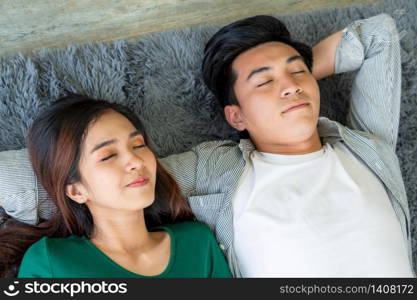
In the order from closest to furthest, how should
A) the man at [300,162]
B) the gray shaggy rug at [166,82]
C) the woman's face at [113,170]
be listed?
the woman's face at [113,170], the man at [300,162], the gray shaggy rug at [166,82]

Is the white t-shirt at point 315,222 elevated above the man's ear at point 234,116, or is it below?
below

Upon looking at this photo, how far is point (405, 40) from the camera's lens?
1638 millimetres

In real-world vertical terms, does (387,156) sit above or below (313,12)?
below

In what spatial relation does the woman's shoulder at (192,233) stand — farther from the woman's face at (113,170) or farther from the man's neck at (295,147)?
the man's neck at (295,147)

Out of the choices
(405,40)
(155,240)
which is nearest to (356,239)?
(155,240)

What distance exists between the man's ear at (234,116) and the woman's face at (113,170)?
34 centimetres

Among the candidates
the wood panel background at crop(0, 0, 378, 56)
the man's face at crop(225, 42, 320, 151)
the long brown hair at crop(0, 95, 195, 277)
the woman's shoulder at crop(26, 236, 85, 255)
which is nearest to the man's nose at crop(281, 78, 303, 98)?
the man's face at crop(225, 42, 320, 151)

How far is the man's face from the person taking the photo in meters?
1.32

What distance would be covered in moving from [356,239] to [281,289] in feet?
0.77

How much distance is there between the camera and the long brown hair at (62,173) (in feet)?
3.89

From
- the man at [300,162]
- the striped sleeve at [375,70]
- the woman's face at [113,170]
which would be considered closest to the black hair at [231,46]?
the man at [300,162]

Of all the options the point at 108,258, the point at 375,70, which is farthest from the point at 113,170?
the point at 375,70

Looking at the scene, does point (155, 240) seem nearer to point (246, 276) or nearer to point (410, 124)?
point (246, 276)

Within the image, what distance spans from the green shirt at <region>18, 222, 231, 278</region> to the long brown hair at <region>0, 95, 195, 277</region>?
0.06 metres
